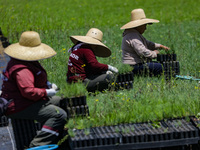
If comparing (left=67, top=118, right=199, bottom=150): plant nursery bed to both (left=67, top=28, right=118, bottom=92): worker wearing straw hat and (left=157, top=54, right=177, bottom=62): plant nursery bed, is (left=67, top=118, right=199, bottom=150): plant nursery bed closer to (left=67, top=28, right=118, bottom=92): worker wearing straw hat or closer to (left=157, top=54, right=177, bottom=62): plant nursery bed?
(left=67, top=28, right=118, bottom=92): worker wearing straw hat

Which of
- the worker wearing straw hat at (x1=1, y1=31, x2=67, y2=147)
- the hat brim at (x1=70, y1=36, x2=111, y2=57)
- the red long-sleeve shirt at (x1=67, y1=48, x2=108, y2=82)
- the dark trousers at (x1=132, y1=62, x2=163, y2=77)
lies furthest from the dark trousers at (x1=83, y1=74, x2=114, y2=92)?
the worker wearing straw hat at (x1=1, y1=31, x2=67, y2=147)

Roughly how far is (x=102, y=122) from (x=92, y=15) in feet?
40.3

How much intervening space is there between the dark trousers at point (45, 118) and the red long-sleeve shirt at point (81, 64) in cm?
130

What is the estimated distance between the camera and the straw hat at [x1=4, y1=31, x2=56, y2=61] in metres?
4.06

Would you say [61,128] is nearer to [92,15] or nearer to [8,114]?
[8,114]

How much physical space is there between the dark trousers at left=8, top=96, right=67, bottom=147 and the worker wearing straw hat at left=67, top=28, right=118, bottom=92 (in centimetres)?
123

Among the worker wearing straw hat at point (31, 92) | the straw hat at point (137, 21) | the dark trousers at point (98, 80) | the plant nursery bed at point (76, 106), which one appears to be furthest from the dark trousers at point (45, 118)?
the straw hat at point (137, 21)

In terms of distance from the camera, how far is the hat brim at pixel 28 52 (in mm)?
4047

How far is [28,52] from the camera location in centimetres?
411

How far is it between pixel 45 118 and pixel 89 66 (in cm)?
160

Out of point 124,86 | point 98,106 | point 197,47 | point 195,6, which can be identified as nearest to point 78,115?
point 98,106

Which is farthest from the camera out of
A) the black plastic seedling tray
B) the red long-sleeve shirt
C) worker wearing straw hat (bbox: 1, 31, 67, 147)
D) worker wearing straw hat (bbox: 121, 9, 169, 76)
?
worker wearing straw hat (bbox: 121, 9, 169, 76)

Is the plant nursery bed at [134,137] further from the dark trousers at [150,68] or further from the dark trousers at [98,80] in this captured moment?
the dark trousers at [150,68]

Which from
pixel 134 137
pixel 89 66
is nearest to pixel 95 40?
pixel 89 66
